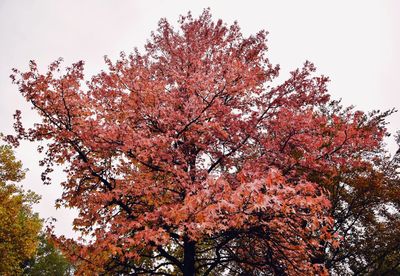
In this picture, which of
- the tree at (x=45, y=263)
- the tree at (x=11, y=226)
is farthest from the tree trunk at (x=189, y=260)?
the tree at (x=45, y=263)

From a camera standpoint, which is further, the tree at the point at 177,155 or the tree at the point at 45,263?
the tree at the point at 45,263

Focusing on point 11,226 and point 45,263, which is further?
point 45,263

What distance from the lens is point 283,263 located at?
6.88 metres

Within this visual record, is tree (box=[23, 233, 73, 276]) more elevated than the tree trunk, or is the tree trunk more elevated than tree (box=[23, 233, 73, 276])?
tree (box=[23, 233, 73, 276])

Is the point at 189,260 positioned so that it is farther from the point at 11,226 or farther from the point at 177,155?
the point at 11,226

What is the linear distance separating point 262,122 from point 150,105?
316 cm

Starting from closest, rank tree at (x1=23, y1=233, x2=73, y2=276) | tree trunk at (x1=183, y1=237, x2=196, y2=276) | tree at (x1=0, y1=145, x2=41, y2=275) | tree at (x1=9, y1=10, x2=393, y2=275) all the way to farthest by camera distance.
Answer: tree at (x1=9, y1=10, x2=393, y2=275) → tree trunk at (x1=183, y1=237, x2=196, y2=276) → tree at (x1=0, y1=145, x2=41, y2=275) → tree at (x1=23, y1=233, x2=73, y2=276)

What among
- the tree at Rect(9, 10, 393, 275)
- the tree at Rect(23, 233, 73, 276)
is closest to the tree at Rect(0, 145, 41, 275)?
the tree at Rect(9, 10, 393, 275)

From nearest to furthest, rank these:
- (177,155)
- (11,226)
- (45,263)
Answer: (177,155) → (11,226) → (45,263)

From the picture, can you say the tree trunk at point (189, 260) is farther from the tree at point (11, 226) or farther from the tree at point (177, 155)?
the tree at point (11, 226)

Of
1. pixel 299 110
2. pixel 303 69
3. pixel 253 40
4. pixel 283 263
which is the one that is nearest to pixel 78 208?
pixel 283 263

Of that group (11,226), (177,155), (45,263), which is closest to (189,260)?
(177,155)

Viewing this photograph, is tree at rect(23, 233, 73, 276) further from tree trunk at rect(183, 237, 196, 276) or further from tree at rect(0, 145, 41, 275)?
tree trunk at rect(183, 237, 196, 276)

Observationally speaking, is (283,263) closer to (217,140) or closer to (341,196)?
(217,140)
